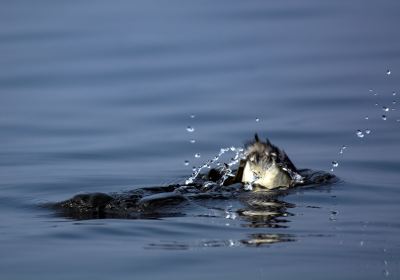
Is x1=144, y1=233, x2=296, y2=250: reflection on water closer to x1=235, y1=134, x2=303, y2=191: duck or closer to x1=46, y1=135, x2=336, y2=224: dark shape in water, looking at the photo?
x1=46, y1=135, x2=336, y2=224: dark shape in water

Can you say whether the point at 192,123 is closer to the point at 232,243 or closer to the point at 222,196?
the point at 222,196

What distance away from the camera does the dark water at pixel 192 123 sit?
8375 mm

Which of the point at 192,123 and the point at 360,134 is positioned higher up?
the point at 192,123

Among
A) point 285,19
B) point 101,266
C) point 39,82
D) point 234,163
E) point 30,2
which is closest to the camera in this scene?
point 101,266

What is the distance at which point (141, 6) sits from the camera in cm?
2309

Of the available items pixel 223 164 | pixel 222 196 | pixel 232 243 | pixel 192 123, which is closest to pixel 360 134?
pixel 192 123

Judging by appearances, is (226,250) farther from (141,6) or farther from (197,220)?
(141,6)

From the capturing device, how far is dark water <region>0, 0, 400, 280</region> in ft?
27.5

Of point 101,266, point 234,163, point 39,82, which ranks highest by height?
point 39,82

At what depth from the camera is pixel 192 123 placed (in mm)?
14461

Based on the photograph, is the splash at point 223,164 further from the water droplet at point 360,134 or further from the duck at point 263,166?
the water droplet at point 360,134

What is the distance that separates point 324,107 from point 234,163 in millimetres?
3155

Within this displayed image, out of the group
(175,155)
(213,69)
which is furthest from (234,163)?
(213,69)

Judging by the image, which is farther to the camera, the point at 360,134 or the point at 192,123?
the point at 192,123
